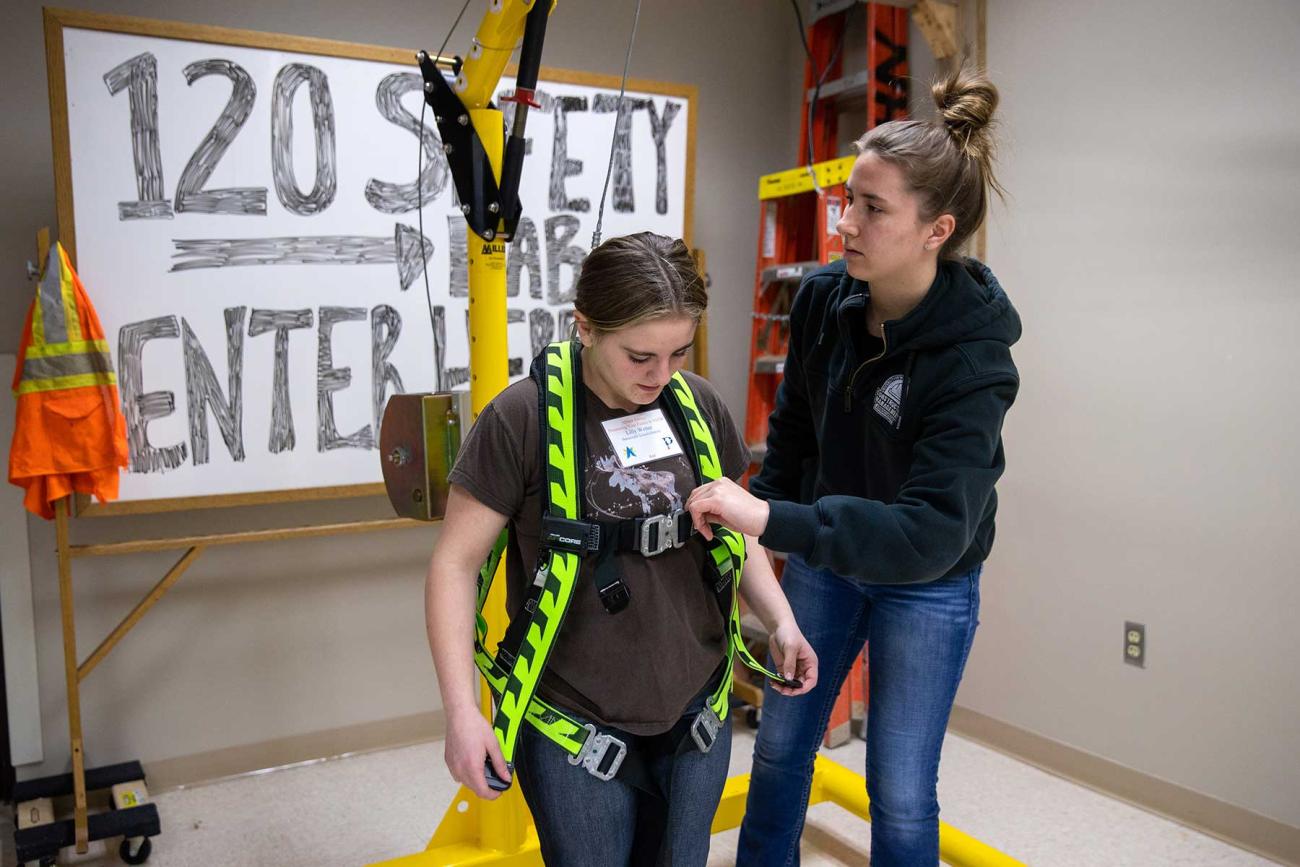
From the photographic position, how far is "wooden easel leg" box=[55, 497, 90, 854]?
2.61 m

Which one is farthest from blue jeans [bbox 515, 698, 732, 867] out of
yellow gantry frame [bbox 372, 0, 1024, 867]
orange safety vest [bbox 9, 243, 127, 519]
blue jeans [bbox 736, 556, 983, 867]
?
orange safety vest [bbox 9, 243, 127, 519]

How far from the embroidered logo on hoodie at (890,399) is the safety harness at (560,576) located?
0.46m

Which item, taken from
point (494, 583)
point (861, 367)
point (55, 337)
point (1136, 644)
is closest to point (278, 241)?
point (55, 337)

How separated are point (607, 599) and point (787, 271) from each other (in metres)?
2.37

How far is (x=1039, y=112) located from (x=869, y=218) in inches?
74.6

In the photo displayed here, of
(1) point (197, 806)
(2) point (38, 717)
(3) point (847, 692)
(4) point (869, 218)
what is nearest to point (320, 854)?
(1) point (197, 806)

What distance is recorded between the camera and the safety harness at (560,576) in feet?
4.32

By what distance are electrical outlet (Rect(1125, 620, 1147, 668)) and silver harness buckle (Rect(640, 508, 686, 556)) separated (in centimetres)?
213

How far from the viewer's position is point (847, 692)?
3496mm

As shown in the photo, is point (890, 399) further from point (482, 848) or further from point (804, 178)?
point (804, 178)

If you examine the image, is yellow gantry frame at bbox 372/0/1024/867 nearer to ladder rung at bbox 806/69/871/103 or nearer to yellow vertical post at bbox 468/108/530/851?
yellow vertical post at bbox 468/108/530/851

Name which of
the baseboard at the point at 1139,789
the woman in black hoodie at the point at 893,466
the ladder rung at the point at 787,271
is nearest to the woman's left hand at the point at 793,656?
the woman in black hoodie at the point at 893,466

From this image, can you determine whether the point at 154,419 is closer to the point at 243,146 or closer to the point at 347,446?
the point at 347,446

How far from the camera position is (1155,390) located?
114 inches
